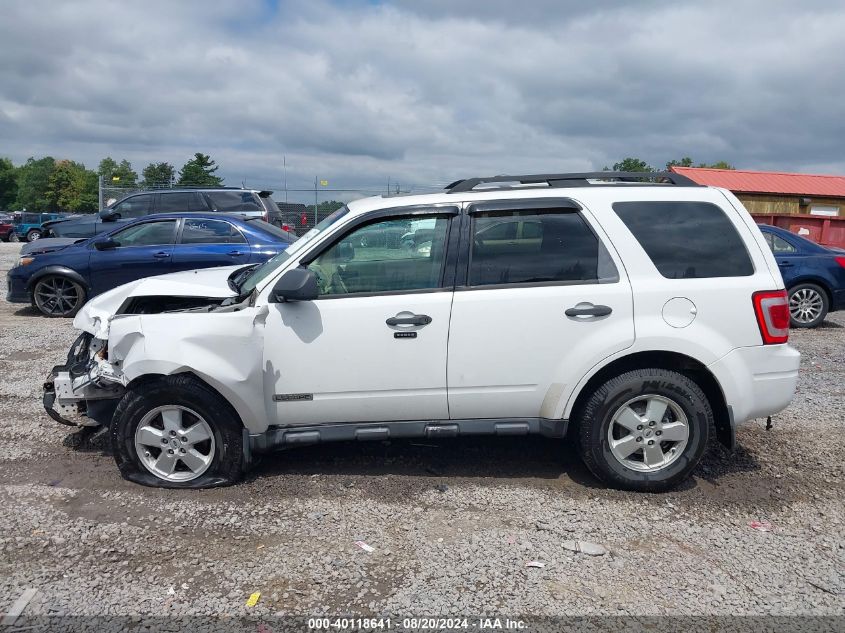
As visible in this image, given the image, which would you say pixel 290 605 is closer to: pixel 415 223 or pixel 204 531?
pixel 204 531

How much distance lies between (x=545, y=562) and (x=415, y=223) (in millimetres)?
2145

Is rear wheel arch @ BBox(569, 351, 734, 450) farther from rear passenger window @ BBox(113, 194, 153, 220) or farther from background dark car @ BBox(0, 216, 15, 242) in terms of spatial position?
background dark car @ BBox(0, 216, 15, 242)

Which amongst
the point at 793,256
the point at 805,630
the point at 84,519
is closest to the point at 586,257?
the point at 805,630

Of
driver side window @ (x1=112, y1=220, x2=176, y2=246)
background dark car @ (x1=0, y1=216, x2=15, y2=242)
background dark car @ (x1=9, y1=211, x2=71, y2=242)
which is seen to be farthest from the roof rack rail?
background dark car @ (x1=0, y1=216, x2=15, y2=242)

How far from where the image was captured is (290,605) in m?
3.19

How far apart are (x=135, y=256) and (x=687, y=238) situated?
26.3 ft

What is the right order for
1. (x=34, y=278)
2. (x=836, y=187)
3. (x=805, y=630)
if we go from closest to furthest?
(x=805, y=630), (x=34, y=278), (x=836, y=187)

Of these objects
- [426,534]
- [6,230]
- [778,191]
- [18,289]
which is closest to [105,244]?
[18,289]

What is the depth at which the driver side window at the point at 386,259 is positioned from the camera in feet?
14.0

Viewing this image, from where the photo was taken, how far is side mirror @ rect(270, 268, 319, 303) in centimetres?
404

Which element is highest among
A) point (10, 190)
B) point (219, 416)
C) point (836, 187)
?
point (10, 190)

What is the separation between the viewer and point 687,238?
4.30 metres

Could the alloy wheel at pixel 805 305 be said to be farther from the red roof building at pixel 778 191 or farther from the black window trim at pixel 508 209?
the red roof building at pixel 778 191

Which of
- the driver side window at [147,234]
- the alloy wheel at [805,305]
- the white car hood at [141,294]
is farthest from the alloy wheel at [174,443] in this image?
the alloy wheel at [805,305]
